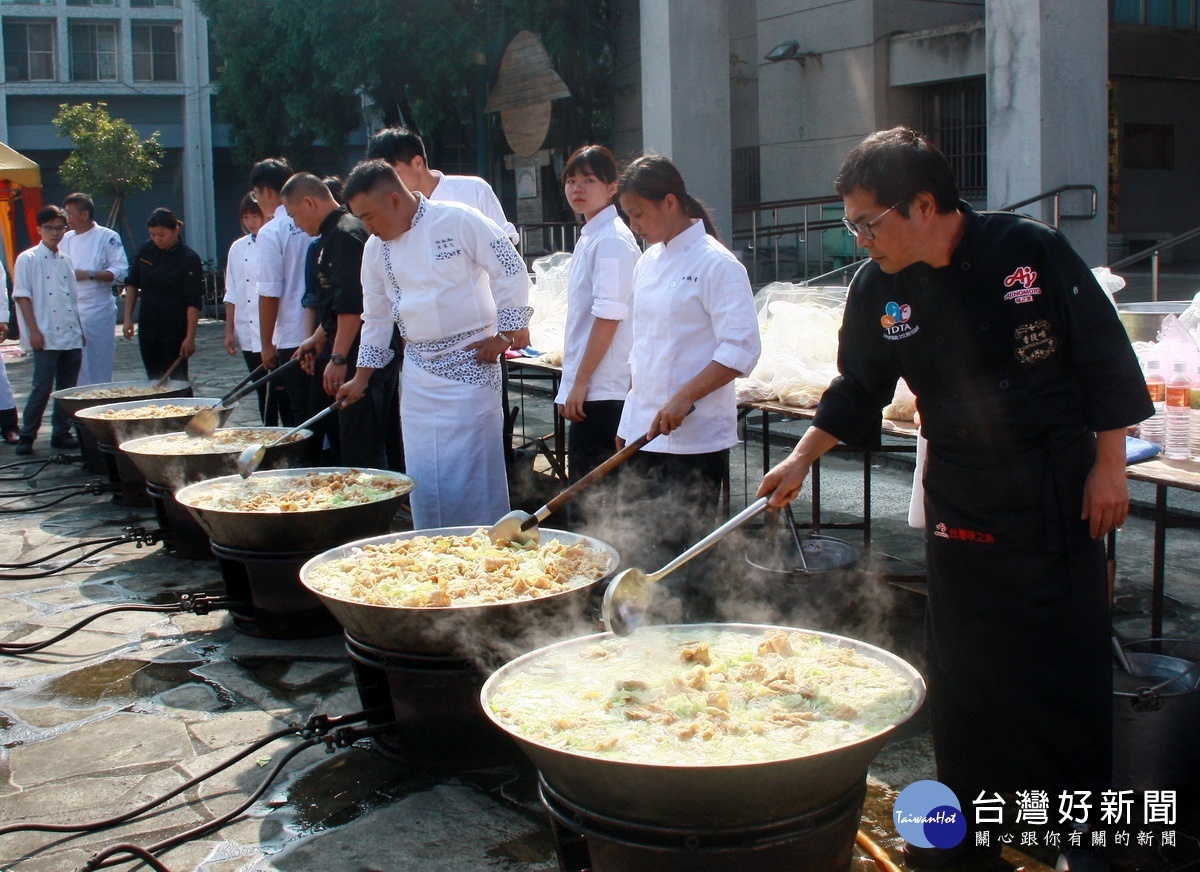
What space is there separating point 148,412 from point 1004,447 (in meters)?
6.16

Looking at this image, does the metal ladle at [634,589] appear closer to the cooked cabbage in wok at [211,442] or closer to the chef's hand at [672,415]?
the chef's hand at [672,415]

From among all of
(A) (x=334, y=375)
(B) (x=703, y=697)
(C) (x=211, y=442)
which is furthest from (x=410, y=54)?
(B) (x=703, y=697)

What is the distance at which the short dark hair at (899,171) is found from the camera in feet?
8.33

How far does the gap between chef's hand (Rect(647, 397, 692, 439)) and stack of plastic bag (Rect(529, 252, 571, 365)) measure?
309 centimetres

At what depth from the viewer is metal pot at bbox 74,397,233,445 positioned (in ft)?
22.5

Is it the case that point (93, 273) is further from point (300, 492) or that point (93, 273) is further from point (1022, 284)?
point (1022, 284)

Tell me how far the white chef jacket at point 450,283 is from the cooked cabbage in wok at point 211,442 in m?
1.45

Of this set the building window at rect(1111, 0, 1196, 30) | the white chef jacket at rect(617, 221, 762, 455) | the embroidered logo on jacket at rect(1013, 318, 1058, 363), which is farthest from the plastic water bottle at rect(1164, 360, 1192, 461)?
the building window at rect(1111, 0, 1196, 30)

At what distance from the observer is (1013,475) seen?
2.66 meters

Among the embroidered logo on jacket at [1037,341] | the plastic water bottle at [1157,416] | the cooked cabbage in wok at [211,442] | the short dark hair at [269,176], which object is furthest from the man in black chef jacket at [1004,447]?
the short dark hair at [269,176]

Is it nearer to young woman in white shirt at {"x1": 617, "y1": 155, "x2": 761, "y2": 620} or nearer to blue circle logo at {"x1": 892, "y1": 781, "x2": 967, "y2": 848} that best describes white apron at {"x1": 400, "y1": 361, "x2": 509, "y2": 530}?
young woman in white shirt at {"x1": 617, "y1": 155, "x2": 761, "y2": 620}

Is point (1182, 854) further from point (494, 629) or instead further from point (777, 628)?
point (494, 629)

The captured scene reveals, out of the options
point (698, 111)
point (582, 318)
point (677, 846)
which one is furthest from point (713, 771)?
point (698, 111)

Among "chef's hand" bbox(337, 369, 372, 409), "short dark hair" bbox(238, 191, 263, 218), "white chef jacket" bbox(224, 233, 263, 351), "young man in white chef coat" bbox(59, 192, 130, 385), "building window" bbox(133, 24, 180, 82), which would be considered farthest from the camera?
"building window" bbox(133, 24, 180, 82)
